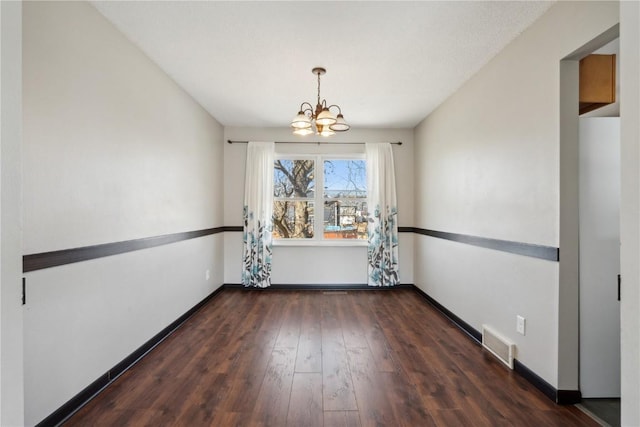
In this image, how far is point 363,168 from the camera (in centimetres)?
489

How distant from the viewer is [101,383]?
2.07 metres

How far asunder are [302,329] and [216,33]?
279 cm

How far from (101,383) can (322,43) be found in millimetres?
2962

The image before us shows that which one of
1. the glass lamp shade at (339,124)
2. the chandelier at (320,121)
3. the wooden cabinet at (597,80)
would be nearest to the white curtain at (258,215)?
the chandelier at (320,121)

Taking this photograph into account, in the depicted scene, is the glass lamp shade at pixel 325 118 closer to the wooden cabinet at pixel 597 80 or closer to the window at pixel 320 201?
the wooden cabinet at pixel 597 80

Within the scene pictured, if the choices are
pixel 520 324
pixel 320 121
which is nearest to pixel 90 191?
pixel 320 121

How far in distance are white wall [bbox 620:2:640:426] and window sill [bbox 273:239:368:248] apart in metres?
4.02

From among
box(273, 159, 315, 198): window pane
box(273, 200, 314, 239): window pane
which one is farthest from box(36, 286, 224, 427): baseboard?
box(273, 159, 315, 198): window pane

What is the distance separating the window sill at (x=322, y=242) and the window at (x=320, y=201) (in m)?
0.02

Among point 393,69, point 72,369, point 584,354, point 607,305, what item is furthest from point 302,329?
point 393,69

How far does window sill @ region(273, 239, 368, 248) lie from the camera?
4762 mm

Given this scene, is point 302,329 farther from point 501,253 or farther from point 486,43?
point 486,43

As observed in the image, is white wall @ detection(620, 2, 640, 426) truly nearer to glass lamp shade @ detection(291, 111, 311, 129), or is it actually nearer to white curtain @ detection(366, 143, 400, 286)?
glass lamp shade @ detection(291, 111, 311, 129)

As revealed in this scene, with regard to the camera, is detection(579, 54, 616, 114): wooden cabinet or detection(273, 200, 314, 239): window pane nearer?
detection(579, 54, 616, 114): wooden cabinet
